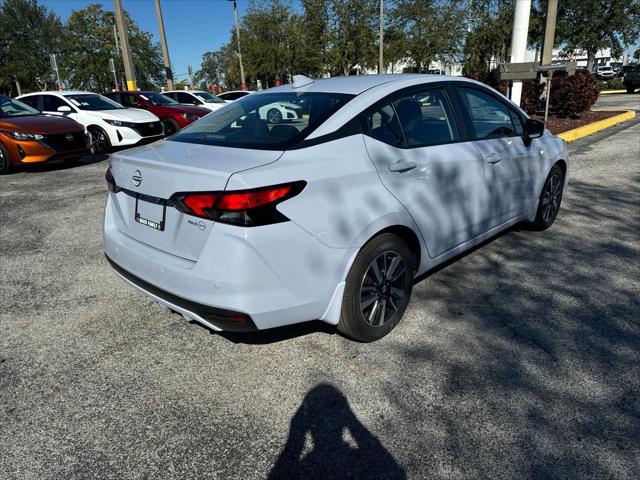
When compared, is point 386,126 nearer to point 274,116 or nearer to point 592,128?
point 274,116

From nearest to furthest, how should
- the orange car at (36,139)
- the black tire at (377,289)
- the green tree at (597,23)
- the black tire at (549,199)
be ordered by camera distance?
the black tire at (377,289) → the black tire at (549,199) → the orange car at (36,139) → the green tree at (597,23)

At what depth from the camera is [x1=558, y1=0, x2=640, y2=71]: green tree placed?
33531 mm

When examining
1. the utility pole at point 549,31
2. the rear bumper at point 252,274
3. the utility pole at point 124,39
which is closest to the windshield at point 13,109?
the rear bumper at point 252,274

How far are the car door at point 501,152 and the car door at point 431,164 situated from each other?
164 millimetres

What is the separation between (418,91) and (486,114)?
93 centimetres

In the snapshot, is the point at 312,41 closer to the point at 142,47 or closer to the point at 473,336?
the point at 142,47

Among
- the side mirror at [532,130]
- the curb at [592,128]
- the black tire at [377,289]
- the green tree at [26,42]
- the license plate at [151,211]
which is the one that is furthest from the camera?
the green tree at [26,42]

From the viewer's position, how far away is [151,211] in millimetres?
2688

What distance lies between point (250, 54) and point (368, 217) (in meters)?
41.2

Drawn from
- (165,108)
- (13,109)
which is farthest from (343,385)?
(165,108)

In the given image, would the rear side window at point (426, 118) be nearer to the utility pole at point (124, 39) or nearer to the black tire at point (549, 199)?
the black tire at point (549, 199)

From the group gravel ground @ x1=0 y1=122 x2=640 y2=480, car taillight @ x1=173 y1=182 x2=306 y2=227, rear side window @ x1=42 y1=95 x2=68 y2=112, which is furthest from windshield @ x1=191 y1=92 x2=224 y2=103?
car taillight @ x1=173 y1=182 x2=306 y2=227

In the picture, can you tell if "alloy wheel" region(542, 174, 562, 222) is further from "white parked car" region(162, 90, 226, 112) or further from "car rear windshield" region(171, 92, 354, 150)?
"white parked car" region(162, 90, 226, 112)

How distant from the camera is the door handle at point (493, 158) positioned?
3617 mm
